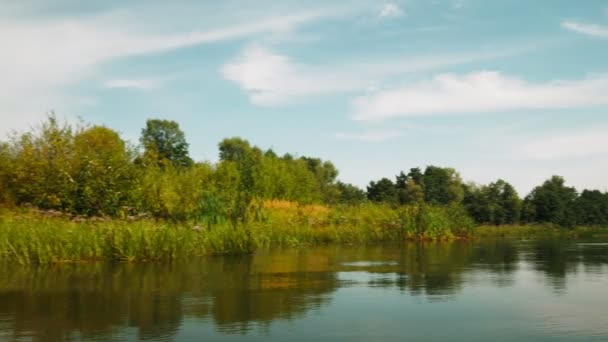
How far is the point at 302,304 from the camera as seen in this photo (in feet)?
23.3

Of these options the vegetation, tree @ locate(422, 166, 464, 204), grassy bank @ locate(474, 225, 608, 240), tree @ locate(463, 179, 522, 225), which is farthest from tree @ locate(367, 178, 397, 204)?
the vegetation

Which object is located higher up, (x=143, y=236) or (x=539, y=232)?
(x=143, y=236)

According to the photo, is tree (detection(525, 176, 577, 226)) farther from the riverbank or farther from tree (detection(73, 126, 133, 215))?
tree (detection(73, 126, 133, 215))

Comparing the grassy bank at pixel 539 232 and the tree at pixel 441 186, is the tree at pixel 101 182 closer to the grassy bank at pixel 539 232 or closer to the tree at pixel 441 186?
the grassy bank at pixel 539 232

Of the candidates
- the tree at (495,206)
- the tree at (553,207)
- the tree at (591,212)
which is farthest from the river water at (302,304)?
the tree at (591,212)

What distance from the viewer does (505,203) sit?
5166 centimetres

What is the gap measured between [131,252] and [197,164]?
48.7ft

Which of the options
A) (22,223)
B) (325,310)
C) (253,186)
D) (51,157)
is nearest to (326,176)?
(253,186)

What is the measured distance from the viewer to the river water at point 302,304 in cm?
555

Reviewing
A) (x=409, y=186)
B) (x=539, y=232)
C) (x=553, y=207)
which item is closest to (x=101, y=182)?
(x=539, y=232)

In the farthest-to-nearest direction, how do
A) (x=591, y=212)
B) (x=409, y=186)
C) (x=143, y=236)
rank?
(x=409, y=186) → (x=591, y=212) → (x=143, y=236)

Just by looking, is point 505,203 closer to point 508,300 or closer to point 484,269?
point 484,269

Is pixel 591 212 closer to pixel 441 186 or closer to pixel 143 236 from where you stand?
pixel 441 186

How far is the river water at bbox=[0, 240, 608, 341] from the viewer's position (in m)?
5.55
